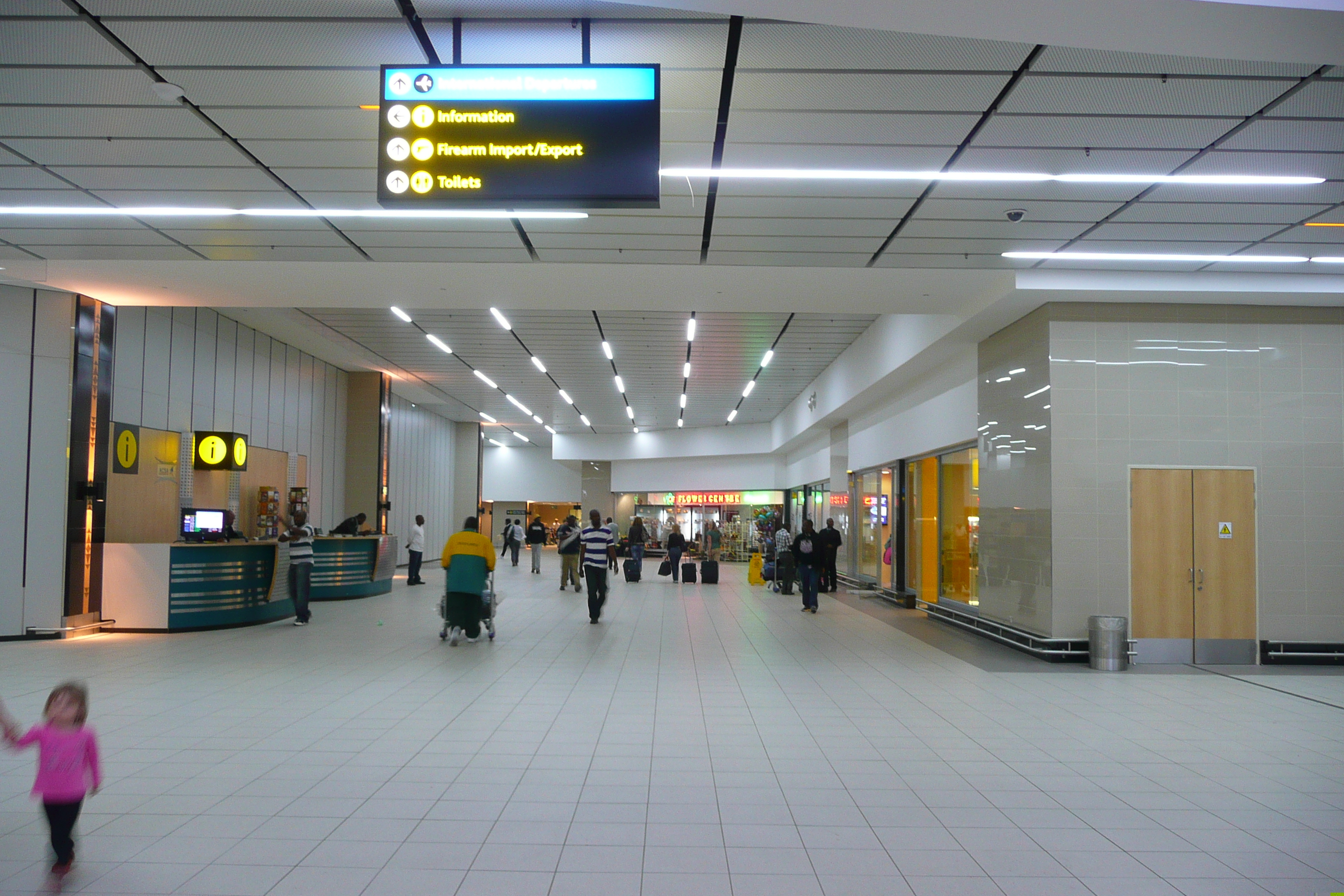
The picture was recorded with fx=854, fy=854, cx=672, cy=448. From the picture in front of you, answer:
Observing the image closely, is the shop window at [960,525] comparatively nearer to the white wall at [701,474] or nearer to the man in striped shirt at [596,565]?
the man in striped shirt at [596,565]

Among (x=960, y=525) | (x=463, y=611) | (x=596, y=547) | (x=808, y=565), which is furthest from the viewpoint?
(x=808, y=565)

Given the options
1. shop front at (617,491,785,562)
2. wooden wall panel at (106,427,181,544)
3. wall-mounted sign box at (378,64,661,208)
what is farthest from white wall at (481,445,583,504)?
wall-mounted sign box at (378,64,661,208)

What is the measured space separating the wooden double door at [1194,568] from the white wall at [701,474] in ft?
62.7

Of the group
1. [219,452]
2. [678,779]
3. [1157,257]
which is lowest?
[678,779]

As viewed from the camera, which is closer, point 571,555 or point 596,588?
point 596,588

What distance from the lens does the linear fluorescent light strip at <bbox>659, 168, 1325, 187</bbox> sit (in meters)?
6.12

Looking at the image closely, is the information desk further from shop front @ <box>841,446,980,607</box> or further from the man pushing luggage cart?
shop front @ <box>841,446,980,607</box>

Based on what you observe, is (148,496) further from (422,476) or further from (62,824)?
(422,476)

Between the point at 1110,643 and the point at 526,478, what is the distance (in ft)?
116

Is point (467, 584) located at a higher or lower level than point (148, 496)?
lower

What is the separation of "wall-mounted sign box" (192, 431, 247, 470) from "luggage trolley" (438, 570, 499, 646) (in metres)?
5.25

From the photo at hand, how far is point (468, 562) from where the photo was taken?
973cm

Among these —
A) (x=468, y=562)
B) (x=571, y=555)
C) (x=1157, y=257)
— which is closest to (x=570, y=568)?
(x=571, y=555)

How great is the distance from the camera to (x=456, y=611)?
9.97m
